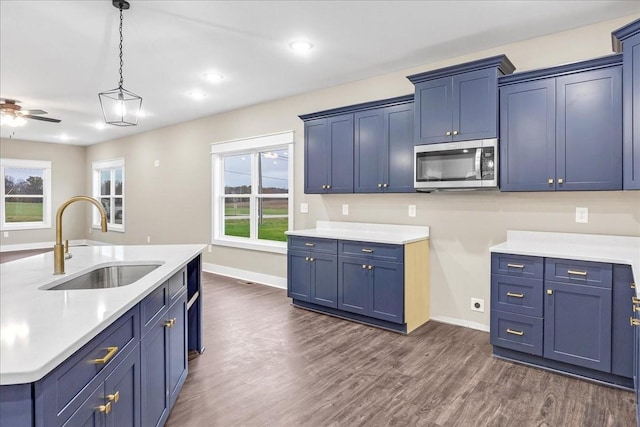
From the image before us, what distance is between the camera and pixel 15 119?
516 cm

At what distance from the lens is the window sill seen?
529cm

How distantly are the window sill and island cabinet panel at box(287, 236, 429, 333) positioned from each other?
105 centimetres

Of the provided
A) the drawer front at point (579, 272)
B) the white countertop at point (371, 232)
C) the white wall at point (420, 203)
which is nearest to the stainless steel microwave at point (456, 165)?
the white wall at point (420, 203)

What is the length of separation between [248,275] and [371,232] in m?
2.35

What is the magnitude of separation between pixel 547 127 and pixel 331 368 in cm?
253

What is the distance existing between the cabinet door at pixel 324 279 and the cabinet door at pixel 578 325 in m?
1.95

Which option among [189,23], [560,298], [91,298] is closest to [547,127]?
[560,298]

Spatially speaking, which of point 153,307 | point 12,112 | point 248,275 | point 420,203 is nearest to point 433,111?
point 420,203

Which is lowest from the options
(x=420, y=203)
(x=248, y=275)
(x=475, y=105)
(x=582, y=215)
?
(x=248, y=275)

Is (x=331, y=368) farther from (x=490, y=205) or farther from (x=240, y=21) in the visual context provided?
(x=240, y=21)

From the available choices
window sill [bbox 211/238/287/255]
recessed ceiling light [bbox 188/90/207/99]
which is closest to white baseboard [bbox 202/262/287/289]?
window sill [bbox 211/238/287/255]

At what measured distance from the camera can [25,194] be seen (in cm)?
901

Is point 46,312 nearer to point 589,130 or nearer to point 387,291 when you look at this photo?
point 387,291

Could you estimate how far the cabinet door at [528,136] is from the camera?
2924mm
